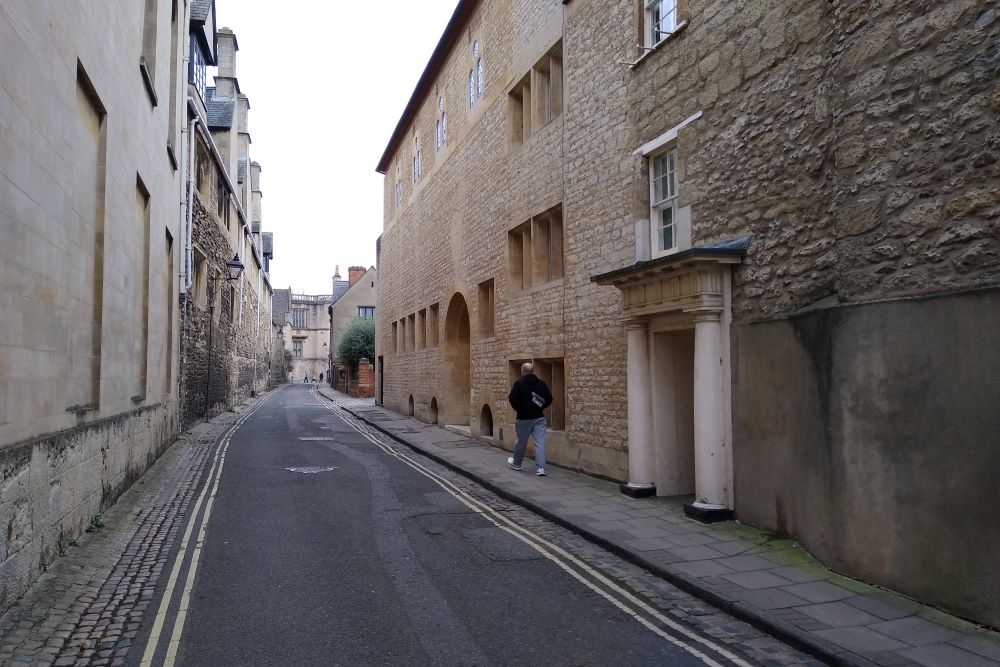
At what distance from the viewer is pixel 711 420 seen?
303 inches

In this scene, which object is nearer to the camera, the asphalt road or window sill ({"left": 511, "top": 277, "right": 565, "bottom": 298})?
the asphalt road

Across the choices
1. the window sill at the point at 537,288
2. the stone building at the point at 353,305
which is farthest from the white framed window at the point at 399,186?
the stone building at the point at 353,305

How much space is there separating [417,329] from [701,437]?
17.2m

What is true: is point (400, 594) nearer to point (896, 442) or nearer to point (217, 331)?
point (896, 442)

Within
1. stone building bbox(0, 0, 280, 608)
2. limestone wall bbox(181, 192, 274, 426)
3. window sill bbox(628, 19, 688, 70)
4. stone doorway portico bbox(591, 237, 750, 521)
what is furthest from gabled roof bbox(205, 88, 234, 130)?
stone doorway portico bbox(591, 237, 750, 521)

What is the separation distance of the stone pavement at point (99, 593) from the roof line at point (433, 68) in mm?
13861

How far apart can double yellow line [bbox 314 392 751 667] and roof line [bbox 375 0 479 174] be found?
1305cm

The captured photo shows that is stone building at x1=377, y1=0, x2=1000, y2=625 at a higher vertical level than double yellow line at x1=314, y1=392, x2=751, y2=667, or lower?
higher

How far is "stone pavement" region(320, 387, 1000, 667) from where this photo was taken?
4270 mm

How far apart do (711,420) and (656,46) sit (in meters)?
5.15

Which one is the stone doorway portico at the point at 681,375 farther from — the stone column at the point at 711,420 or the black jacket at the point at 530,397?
the black jacket at the point at 530,397

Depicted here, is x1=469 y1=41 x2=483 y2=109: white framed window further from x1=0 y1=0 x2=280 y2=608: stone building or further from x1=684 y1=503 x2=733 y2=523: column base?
x1=684 y1=503 x2=733 y2=523: column base

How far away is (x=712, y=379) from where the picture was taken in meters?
7.73

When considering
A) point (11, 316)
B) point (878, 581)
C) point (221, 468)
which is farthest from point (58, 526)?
point (878, 581)
